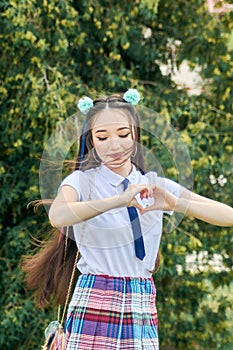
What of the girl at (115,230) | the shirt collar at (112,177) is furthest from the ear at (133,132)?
the shirt collar at (112,177)

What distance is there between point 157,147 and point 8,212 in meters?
0.86

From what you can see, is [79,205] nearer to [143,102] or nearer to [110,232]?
[110,232]

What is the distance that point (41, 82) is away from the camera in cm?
427

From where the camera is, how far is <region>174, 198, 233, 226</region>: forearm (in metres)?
2.47

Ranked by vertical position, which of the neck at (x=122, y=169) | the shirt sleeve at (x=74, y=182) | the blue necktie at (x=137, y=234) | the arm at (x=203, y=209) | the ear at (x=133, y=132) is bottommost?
the blue necktie at (x=137, y=234)

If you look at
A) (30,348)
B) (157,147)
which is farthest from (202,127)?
(30,348)

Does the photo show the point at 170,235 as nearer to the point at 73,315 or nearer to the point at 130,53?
the point at 130,53

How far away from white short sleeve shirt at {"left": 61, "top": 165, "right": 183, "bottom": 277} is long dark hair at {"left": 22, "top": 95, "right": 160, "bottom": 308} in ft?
0.23

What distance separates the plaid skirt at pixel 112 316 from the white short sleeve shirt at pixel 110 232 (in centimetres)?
3

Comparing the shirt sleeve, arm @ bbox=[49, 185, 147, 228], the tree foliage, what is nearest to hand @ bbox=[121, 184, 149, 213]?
arm @ bbox=[49, 185, 147, 228]

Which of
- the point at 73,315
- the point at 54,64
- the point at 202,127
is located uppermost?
the point at 54,64

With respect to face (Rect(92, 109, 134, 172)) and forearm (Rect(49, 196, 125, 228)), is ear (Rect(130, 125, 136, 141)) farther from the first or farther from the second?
forearm (Rect(49, 196, 125, 228))

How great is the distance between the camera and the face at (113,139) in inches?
98.7

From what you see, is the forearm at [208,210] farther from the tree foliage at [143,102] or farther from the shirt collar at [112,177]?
the tree foliage at [143,102]
